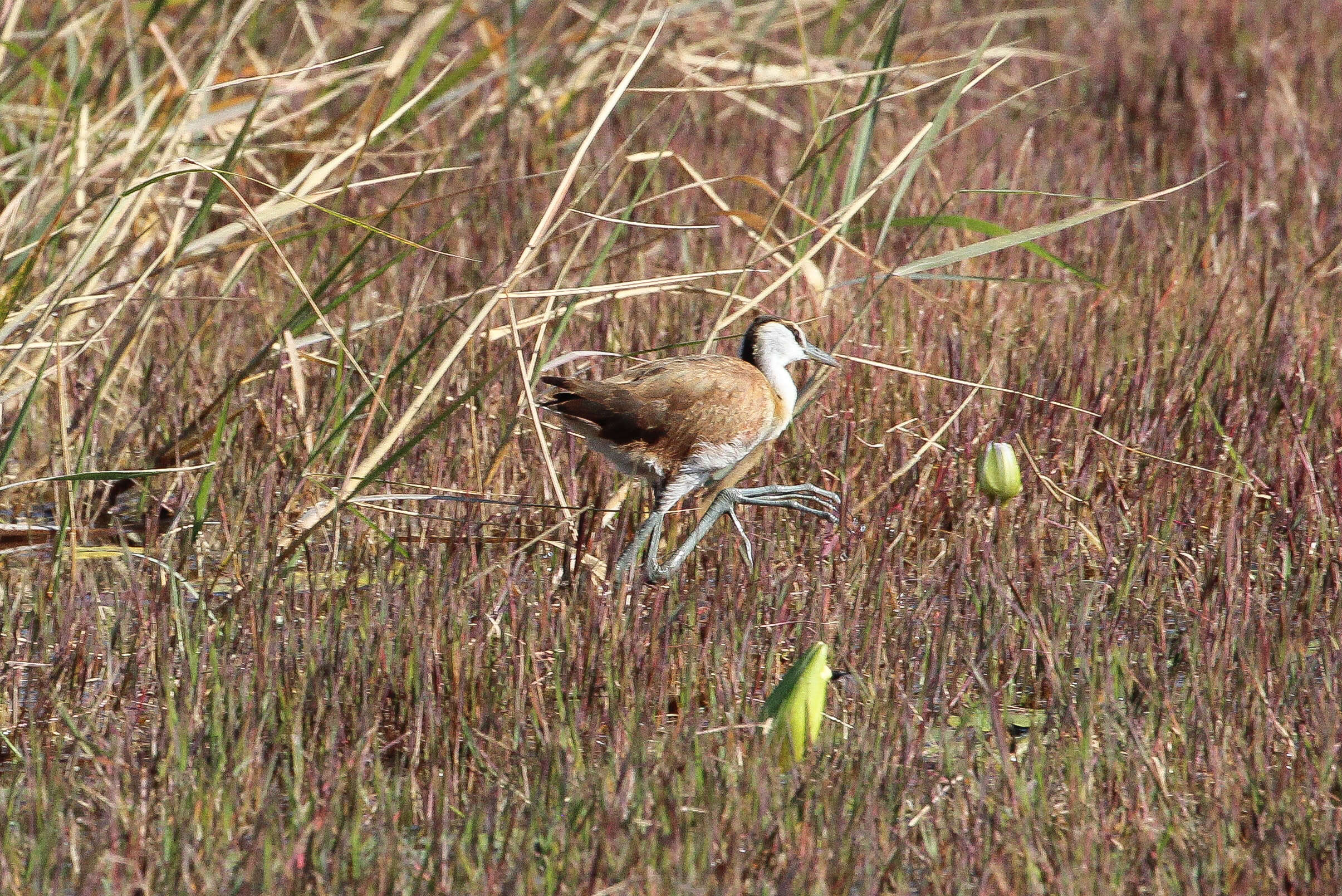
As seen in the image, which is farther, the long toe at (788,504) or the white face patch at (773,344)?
the white face patch at (773,344)

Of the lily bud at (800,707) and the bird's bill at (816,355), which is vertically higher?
the bird's bill at (816,355)

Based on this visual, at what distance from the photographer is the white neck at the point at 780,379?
3.84 metres

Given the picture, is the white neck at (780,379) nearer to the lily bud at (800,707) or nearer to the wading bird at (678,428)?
the wading bird at (678,428)

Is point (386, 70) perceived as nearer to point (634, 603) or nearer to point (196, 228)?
point (196, 228)

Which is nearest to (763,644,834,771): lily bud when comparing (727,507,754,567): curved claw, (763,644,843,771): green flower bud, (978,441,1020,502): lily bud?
(763,644,843,771): green flower bud

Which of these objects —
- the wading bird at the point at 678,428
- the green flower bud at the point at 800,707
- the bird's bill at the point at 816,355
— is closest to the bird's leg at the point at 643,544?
the wading bird at the point at 678,428

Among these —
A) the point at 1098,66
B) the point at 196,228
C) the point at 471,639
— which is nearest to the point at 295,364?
the point at 196,228

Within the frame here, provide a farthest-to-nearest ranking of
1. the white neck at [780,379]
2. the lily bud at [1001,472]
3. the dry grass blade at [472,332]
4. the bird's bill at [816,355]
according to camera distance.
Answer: the bird's bill at [816,355], the white neck at [780,379], the lily bud at [1001,472], the dry grass blade at [472,332]

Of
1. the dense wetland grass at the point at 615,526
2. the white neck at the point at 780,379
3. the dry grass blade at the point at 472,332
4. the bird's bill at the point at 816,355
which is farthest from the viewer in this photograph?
the bird's bill at the point at 816,355

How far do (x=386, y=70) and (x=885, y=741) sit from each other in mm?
3175

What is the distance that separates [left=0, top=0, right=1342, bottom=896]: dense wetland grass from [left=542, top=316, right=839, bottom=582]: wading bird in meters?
0.11

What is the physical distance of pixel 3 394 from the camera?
3.70 meters

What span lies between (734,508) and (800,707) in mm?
1026

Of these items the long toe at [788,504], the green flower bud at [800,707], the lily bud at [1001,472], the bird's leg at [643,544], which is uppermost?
the lily bud at [1001,472]
